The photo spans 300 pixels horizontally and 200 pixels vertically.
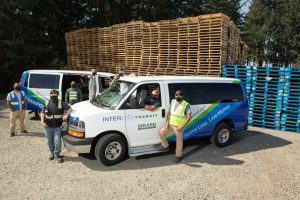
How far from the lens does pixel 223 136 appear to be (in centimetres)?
824

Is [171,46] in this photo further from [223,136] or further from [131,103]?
[131,103]

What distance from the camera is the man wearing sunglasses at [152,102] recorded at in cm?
675

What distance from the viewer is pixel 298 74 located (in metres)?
10.2

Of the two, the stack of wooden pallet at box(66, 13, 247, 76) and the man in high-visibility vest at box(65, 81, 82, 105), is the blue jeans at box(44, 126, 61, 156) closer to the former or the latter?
the man in high-visibility vest at box(65, 81, 82, 105)

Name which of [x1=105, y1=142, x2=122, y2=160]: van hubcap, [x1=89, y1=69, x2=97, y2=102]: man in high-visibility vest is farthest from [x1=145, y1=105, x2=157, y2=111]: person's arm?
[x1=89, y1=69, x2=97, y2=102]: man in high-visibility vest

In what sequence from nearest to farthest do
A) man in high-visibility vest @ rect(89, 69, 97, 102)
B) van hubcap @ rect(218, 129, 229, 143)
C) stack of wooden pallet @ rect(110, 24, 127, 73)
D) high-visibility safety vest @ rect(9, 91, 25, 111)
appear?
van hubcap @ rect(218, 129, 229, 143), high-visibility safety vest @ rect(9, 91, 25, 111), man in high-visibility vest @ rect(89, 69, 97, 102), stack of wooden pallet @ rect(110, 24, 127, 73)

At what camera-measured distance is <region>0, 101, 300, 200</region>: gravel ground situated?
17.6 ft

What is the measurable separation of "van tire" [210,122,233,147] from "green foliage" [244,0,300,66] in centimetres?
3604

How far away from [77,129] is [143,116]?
1.56 meters

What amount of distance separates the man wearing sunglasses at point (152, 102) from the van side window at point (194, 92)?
381mm

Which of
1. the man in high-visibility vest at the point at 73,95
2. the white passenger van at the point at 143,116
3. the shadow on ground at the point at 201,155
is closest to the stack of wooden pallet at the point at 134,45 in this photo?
the man in high-visibility vest at the point at 73,95

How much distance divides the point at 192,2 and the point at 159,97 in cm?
2348

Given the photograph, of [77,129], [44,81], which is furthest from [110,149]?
[44,81]

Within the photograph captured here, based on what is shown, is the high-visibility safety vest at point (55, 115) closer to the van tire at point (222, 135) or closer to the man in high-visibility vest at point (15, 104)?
the man in high-visibility vest at point (15, 104)
